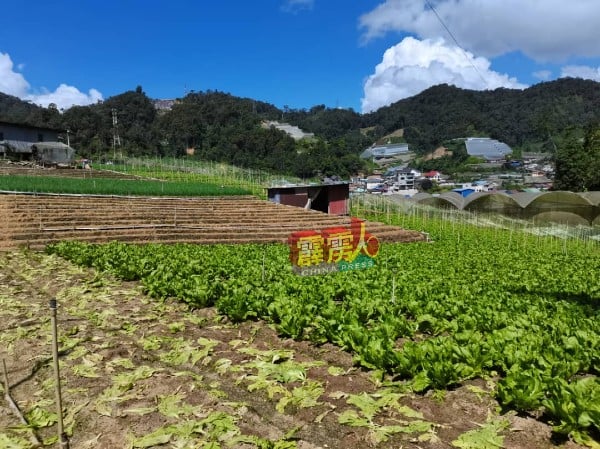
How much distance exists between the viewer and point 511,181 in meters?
106

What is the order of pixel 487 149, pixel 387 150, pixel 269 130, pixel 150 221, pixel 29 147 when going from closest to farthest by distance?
pixel 150 221, pixel 29 147, pixel 269 130, pixel 487 149, pixel 387 150

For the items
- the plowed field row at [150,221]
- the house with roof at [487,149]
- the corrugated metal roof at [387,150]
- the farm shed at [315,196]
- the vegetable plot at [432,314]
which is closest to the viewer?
the vegetable plot at [432,314]

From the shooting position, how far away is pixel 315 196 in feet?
103

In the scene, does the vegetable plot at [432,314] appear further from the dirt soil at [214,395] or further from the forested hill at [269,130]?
the forested hill at [269,130]

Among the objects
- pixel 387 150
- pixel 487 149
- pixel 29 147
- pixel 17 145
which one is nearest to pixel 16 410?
pixel 17 145

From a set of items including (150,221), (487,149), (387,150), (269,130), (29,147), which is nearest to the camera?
(150,221)

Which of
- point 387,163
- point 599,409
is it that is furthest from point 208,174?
point 387,163

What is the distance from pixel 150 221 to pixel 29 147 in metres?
34.6

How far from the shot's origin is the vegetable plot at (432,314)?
4410mm

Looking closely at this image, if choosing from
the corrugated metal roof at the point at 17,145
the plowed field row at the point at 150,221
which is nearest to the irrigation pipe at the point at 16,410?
the plowed field row at the point at 150,221

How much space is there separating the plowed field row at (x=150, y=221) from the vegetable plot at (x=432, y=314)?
10.9 feet

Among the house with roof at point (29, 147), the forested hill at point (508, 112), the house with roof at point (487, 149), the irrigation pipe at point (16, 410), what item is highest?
the forested hill at point (508, 112)

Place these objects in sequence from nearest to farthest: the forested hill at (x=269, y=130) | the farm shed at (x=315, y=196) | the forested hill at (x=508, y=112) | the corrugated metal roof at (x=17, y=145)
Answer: the farm shed at (x=315, y=196) → the corrugated metal roof at (x=17, y=145) → the forested hill at (x=269, y=130) → the forested hill at (x=508, y=112)

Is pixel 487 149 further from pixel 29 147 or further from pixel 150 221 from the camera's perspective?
pixel 150 221
